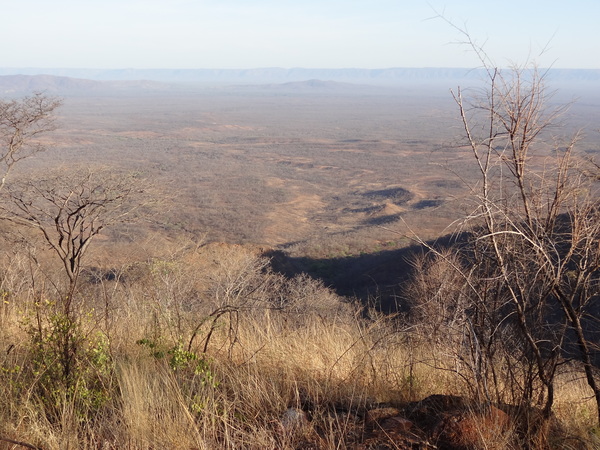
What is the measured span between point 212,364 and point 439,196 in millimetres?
42675

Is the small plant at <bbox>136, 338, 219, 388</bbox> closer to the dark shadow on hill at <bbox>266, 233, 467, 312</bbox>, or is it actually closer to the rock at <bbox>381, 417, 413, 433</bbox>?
the rock at <bbox>381, 417, 413, 433</bbox>

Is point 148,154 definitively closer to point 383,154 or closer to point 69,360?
point 383,154

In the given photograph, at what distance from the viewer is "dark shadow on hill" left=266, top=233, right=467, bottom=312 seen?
22927mm

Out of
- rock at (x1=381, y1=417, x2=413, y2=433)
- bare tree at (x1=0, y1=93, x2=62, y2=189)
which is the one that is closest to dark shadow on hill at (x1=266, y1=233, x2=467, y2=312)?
bare tree at (x1=0, y1=93, x2=62, y2=189)

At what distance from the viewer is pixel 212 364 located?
3564 mm

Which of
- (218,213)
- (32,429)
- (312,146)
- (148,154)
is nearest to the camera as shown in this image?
(32,429)

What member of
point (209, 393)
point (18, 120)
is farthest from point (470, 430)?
point (18, 120)

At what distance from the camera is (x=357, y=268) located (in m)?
25.9

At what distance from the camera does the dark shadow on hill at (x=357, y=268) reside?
22.9m

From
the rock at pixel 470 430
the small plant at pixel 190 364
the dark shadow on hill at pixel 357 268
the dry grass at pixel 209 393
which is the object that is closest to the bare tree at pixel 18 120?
the dry grass at pixel 209 393

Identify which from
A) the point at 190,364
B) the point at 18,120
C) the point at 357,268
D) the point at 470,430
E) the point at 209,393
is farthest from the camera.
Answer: the point at 357,268

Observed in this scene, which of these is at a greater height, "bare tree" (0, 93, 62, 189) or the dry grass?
"bare tree" (0, 93, 62, 189)

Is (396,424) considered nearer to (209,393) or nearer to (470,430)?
(470,430)

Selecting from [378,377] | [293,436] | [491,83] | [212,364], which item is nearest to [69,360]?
[212,364]
